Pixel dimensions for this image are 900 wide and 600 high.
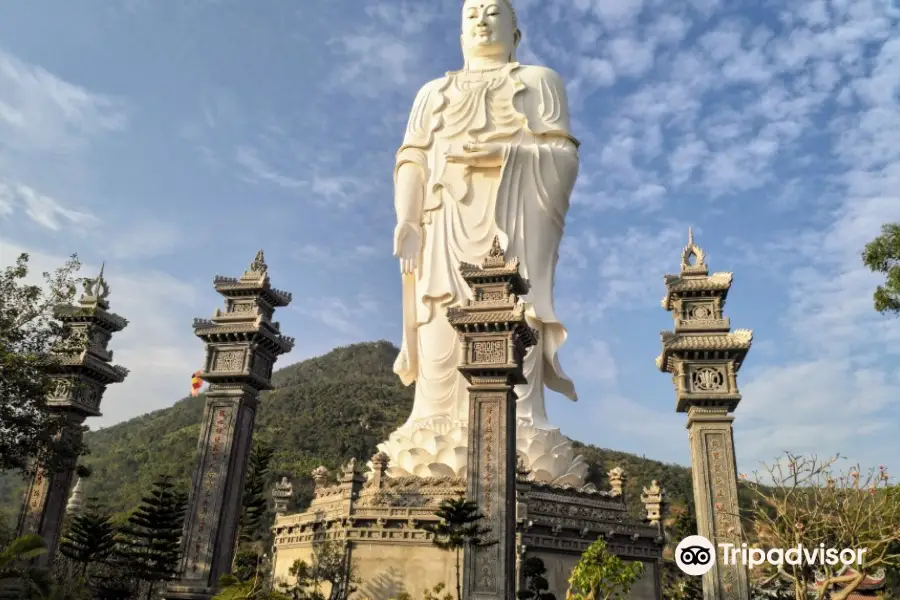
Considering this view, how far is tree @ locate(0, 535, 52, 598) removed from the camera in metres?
8.54

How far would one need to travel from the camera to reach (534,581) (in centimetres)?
1127

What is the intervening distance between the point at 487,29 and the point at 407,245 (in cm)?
574

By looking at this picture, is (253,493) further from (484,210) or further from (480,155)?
(480,155)

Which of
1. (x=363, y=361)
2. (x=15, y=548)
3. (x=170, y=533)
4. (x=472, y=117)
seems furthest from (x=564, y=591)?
(x=363, y=361)

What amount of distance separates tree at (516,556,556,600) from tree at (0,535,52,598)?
6346 mm

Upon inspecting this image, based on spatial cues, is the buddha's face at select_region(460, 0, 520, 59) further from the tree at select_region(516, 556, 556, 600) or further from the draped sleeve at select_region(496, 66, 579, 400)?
the tree at select_region(516, 556, 556, 600)

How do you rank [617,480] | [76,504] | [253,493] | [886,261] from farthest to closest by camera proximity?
[76,504] < [253,493] < [617,480] < [886,261]

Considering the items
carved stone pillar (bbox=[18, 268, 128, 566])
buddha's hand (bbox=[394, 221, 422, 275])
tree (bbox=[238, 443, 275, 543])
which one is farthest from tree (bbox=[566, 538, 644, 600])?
tree (bbox=[238, 443, 275, 543])

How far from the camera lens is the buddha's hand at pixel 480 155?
631 inches

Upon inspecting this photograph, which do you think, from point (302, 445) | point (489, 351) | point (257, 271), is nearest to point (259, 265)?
point (257, 271)

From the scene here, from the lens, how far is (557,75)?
17.6 meters

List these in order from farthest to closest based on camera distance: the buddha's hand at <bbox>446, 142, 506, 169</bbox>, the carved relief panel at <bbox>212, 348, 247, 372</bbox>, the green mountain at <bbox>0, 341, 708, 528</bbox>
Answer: the green mountain at <bbox>0, 341, 708, 528</bbox>, the buddha's hand at <bbox>446, 142, 506, 169</bbox>, the carved relief panel at <bbox>212, 348, 247, 372</bbox>

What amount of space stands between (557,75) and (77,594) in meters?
14.3

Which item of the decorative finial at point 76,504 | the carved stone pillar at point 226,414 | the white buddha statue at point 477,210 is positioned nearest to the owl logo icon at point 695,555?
the white buddha statue at point 477,210
